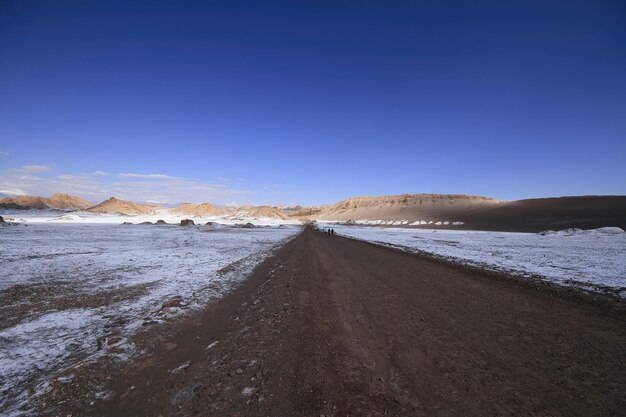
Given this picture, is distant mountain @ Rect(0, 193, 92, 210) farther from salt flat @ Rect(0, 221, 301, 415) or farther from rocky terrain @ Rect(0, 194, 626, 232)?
salt flat @ Rect(0, 221, 301, 415)

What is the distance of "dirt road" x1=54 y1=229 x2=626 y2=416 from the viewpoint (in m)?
3.69

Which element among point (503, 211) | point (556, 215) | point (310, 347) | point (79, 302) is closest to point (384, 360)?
point (310, 347)

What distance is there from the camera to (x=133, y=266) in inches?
537

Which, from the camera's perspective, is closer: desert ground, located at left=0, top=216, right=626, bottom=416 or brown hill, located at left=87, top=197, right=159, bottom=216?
desert ground, located at left=0, top=216, right=626, bottom=416

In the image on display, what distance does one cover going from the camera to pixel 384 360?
4.79m

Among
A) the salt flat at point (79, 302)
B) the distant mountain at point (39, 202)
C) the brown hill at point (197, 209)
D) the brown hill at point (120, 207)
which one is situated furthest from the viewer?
the brown hill at point (197, 209)

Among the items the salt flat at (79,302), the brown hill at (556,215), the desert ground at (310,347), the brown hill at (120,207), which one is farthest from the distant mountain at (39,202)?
the brown hill at (556,215)

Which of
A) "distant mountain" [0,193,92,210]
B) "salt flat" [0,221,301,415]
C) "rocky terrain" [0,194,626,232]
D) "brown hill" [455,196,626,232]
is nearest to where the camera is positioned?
"salt flat" [0,221,301,415]

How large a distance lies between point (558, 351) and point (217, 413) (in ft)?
18.3

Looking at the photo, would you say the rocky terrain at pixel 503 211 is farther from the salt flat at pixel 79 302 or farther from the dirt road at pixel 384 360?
the salt flat at pixel 79 302

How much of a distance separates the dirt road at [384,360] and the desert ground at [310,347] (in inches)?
1.0

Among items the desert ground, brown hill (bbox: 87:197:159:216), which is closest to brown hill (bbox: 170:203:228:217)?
brown hill (bbox: 87:197:159:216)

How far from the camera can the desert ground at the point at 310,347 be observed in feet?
12.4

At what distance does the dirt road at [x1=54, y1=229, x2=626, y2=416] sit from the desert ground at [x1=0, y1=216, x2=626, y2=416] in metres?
0.03
